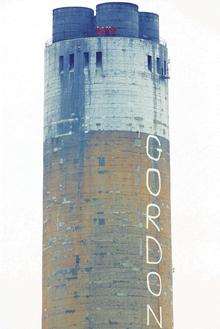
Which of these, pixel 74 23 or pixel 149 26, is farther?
pixel 149 26

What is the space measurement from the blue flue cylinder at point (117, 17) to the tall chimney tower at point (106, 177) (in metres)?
0.08

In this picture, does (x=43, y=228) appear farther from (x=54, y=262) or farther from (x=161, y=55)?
(x=161, y=55)

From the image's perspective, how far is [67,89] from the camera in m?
163

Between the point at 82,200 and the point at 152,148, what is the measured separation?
6.73 metres

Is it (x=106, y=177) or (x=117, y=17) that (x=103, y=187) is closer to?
(x=106, y=177)

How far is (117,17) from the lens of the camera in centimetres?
16375

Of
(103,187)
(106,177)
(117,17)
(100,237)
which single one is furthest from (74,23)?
(100,237)

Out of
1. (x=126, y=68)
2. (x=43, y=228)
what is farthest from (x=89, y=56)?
(x=43, y=228)

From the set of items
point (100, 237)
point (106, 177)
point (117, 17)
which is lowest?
point (100, 237)

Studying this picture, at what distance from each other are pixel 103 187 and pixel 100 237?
12.3 ft

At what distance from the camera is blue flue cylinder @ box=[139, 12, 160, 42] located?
16512cm

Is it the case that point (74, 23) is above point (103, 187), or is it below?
above

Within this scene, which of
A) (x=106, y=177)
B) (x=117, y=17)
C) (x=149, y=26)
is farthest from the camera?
(x=149, y=26)

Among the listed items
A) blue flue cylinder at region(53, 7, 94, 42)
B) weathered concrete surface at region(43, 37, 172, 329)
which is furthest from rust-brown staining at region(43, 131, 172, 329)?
blue flue cylinder at region(53, 7, 94, 42)
